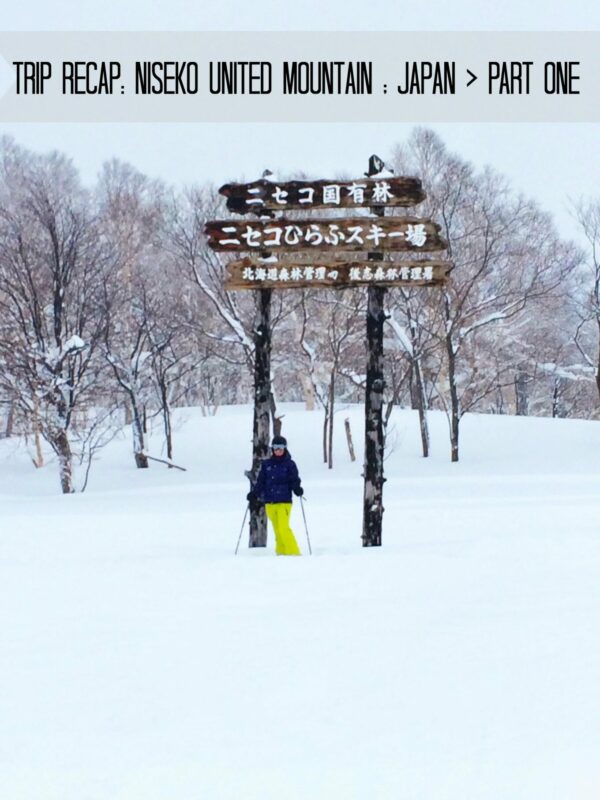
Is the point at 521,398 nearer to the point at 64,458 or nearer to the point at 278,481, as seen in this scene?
the point at 64,458

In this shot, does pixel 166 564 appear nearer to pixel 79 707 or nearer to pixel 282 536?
pixel 282 536

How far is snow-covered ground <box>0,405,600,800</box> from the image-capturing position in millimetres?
3824

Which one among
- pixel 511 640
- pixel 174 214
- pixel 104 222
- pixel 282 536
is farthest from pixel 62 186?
pixel 511 640

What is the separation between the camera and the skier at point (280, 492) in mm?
11077

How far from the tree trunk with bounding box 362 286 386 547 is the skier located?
119 cm

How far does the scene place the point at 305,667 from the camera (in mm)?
5352

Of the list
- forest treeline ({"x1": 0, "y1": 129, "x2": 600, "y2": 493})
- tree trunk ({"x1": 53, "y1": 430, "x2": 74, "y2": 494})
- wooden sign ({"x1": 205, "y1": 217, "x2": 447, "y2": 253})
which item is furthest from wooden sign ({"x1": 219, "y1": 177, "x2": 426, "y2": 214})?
tree trunk ({"x1": 53, "y1": 430, "x2": 74, "y2": 494})

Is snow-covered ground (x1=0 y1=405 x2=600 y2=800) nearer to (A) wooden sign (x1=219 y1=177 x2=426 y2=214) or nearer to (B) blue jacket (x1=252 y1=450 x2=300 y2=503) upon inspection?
(B) blue jacket (x1=252 y1=450 x2=300 y2=503)

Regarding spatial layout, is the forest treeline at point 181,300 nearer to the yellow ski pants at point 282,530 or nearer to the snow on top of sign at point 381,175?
the snow on top of sign at point 381,175

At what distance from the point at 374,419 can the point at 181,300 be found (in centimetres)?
2214

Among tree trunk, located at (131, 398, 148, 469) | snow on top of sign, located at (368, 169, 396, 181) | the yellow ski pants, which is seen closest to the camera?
the yellow ski pants

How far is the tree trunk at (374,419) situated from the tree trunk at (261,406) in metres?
1.46

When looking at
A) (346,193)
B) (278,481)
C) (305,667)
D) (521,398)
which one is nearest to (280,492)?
(278,481)

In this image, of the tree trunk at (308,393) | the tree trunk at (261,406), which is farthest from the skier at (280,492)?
the tree trunk at (308,393)
